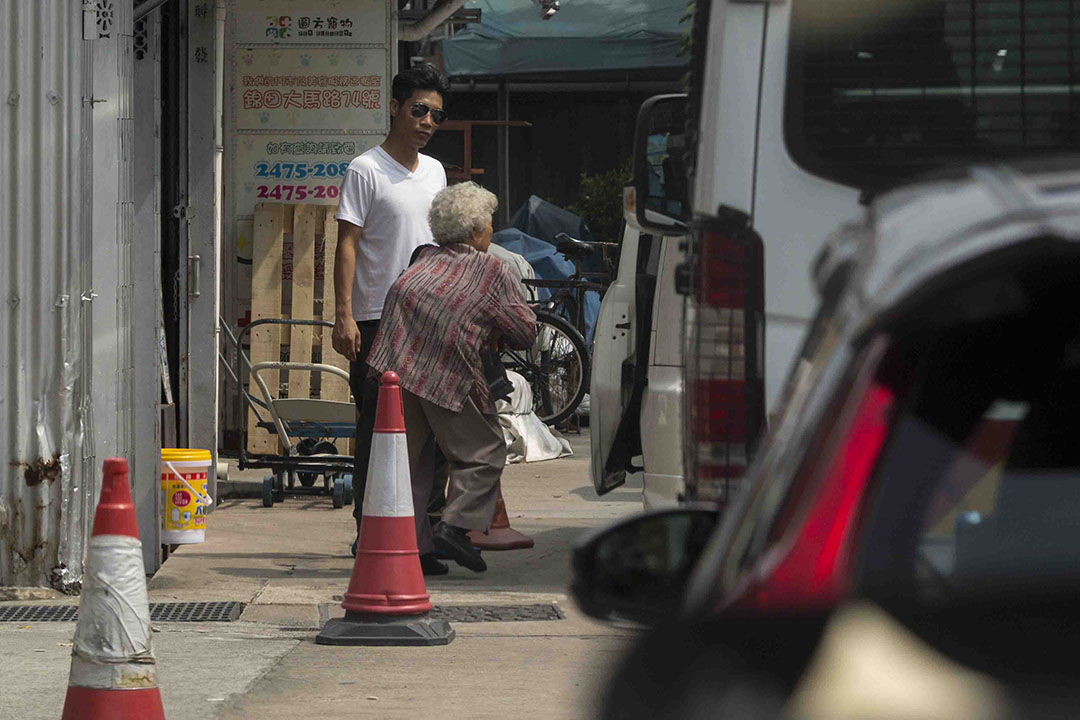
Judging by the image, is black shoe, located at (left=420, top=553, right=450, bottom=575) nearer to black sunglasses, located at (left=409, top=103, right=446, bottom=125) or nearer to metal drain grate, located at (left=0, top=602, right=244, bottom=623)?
metal drain grate, located at (left=0, top=602, right=244, bottom=623)

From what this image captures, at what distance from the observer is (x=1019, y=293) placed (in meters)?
1.63

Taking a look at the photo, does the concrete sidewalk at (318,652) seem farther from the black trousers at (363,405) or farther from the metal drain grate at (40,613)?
the black trousers at (363,405)

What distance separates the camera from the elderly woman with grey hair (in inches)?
273

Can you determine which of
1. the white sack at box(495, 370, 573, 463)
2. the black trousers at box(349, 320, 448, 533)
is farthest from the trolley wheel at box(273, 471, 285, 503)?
the white sack at box(495, 370, 573, 463)

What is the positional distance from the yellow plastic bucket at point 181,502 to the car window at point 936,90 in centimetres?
453

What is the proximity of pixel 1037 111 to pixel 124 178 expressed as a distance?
4.10m

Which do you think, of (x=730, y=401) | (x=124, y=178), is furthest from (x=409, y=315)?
(x=730, y=401)

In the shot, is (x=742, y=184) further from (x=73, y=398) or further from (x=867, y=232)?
(x=73, y=398)

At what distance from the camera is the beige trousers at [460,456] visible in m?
7.07

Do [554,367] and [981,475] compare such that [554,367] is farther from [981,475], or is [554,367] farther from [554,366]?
[981,475]

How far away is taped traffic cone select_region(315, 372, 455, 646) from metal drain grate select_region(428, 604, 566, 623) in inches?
15.4

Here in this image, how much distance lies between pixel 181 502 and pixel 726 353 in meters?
4.45

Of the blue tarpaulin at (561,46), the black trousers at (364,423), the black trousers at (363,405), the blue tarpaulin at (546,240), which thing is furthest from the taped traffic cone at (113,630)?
the blue tarpaulin at (561,46)

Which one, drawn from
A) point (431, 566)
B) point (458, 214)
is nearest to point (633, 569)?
point (458, 214)
